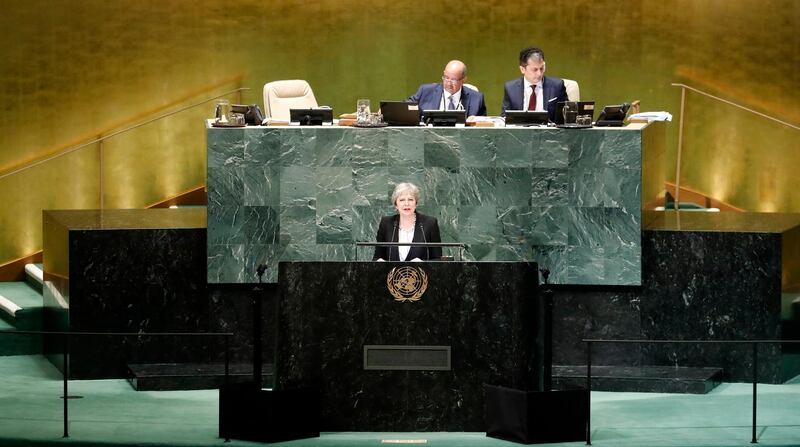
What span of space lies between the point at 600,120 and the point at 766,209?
11.9ft

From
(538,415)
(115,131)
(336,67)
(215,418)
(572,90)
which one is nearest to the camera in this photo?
(538,415)

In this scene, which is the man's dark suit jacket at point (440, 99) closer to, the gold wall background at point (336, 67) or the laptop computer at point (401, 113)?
the laptop computer at point (401, 113)

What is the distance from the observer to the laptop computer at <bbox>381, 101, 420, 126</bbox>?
8.02 meters

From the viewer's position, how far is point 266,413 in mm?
6434

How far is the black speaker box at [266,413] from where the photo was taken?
6.43 metres

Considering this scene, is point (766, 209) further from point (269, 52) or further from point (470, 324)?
point (470, 324)

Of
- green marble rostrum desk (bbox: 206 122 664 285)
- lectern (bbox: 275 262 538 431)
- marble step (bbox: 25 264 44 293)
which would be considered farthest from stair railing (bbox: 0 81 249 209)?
lectern (bbox: 275 262 538 431)

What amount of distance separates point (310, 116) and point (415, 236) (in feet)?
4.00

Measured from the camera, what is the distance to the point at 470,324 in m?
6.59

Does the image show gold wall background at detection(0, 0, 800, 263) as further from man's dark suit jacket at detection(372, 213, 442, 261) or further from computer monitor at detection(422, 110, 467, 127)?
man's dark suit jacket at detection(372, 213, 442, 261)

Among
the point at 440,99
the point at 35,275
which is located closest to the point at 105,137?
the point at 35,275

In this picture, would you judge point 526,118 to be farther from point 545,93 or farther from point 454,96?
point 454,96

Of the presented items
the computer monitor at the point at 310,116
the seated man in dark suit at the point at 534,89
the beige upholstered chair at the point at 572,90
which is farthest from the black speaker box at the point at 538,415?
the beige upholstered chair at the point at 572,90

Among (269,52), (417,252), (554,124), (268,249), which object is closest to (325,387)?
(417,252)
